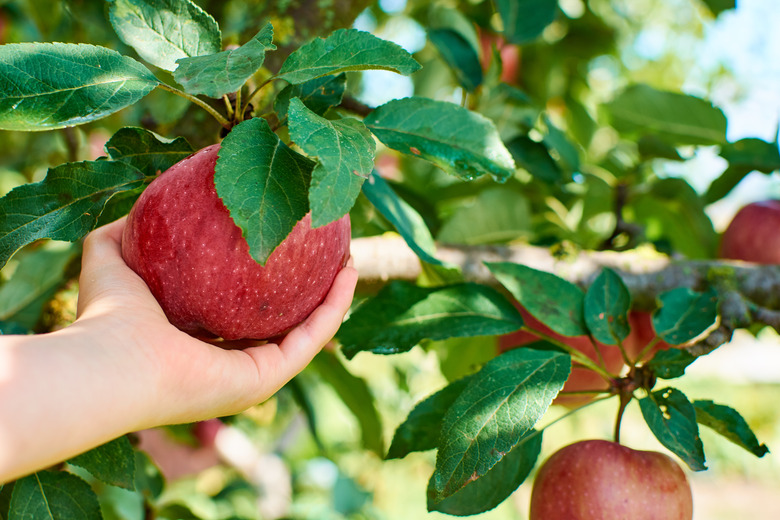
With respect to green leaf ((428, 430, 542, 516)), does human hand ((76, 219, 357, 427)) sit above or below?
above

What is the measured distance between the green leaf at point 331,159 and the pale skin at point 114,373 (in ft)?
0.57

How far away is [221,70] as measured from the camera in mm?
494

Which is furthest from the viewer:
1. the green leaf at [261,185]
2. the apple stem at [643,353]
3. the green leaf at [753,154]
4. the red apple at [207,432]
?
the red apple at [207,432]

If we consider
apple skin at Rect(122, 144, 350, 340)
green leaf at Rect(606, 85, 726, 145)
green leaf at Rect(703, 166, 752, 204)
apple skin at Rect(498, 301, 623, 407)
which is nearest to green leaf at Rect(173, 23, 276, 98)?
apple skin at Rect(122, 144, 350, 340)

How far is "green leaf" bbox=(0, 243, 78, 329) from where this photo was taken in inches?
40.6

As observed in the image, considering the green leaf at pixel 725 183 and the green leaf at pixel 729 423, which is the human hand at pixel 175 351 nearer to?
the green leaf at pixel 729 423

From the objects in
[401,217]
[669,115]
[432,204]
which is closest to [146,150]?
[401,217]

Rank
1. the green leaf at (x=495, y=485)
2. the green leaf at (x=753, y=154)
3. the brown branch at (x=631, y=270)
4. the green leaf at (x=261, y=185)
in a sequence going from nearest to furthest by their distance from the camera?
the green leaf at (x=261, y=185) < the green leaf at (x=495, y=485) < the brown branch at (x=631, y=270) < the green leaf at (x=753, y=154)

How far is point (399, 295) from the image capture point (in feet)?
2.73

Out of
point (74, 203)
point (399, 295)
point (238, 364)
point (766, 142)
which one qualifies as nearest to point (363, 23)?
point (766, 142)

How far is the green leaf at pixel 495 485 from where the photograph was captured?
2.32ft

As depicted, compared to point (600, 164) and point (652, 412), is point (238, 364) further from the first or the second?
point (600, 164)

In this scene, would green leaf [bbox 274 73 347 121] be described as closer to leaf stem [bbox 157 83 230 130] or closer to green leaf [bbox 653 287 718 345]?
leaf stem [bbox 157 83 230 130]

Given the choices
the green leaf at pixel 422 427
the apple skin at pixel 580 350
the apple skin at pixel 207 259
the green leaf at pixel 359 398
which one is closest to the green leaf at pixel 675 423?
the green leaf at pixel 422 427
